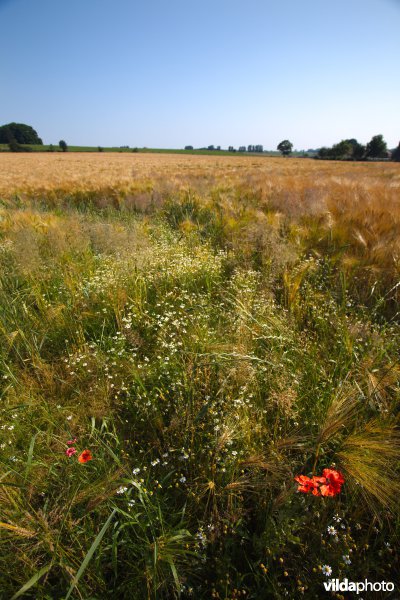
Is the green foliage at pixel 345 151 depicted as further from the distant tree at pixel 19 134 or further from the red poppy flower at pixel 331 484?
the distant tree at pixel 19 134

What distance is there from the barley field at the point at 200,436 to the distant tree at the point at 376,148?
87248 millimetres

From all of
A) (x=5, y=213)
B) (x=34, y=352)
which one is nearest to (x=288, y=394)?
(x=34, y=352)

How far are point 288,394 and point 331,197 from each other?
491 centimetres

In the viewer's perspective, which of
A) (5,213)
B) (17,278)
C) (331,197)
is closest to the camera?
(17,278)

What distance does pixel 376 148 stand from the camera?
70.6 metres

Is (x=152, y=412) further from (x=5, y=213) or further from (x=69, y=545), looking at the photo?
(x=5, y=213)

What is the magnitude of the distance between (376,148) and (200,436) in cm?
9103

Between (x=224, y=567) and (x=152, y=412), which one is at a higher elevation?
(x=152, y=412)

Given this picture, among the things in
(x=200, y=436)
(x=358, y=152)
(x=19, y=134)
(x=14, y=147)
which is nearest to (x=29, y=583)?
(x=200, y=436)

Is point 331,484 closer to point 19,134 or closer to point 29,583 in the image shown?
point 29,583

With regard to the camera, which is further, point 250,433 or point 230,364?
point 230,364

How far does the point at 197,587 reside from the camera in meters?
1.24

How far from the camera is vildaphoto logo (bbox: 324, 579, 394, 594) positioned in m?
1.22

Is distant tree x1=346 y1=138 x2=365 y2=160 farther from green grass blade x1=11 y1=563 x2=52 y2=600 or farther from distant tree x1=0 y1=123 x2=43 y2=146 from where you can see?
distant tree x1=0 y1=123 x2=43 y2=146
